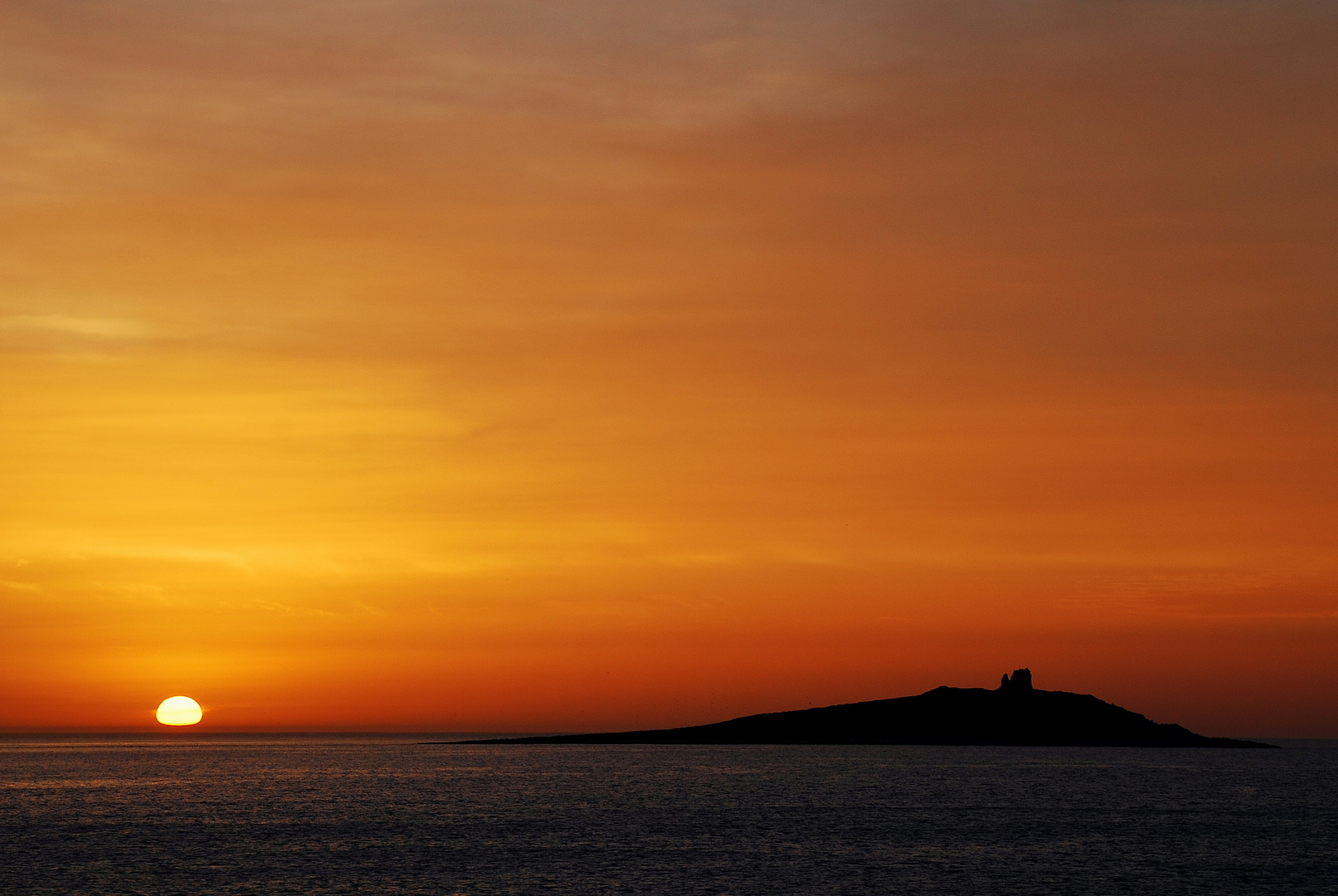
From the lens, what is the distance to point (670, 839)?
307 ft

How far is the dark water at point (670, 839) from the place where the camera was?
7281cm

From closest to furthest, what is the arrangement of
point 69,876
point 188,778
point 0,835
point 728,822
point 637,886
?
point 637,886 → point 69,876 → point 0,835 → point 728,822 → point 188,778

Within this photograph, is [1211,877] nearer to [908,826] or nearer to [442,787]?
[908,826]

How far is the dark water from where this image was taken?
7281 centimetres

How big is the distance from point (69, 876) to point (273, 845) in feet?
56.1

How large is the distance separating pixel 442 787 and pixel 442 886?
92667mm

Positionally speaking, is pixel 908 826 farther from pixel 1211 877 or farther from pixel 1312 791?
pixel 1312 791

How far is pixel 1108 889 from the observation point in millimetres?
70875

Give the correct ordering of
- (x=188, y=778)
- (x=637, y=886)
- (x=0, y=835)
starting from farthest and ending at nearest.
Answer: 1. (x=188, y=778)
2. (x=0, y=835)
3. (x=637, y=886)

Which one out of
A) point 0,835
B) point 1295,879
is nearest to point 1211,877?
point 1295,879

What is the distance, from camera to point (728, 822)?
106 metres

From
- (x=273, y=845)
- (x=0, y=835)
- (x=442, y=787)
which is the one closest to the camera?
(x=273, y=845)

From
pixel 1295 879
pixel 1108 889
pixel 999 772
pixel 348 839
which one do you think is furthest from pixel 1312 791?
pixel 348 839

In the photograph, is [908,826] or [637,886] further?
[908,826]
